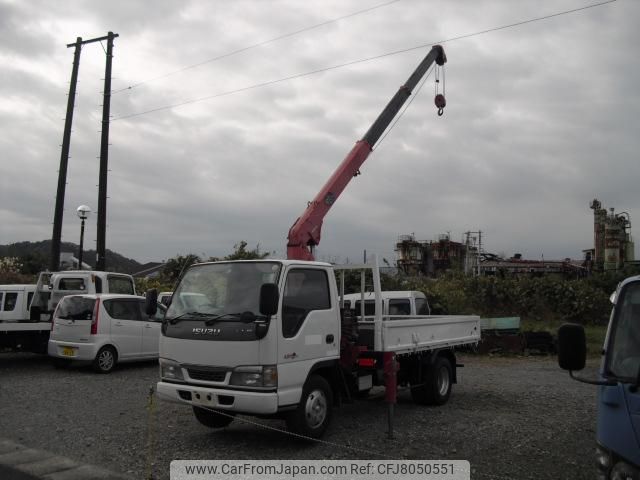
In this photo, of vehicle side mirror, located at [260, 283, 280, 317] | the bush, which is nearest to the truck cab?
vehicle side mirror, located at [260, 283, 280, 317]

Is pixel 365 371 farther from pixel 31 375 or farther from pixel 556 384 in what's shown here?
pixel 31 375

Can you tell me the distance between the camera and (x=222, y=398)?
6.72 m

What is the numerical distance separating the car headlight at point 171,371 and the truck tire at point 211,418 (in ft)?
2.64

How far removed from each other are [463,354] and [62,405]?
11927 millimetres

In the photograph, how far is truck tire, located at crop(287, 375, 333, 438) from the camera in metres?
6.88

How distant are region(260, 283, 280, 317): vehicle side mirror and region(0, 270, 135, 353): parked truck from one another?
356 inches

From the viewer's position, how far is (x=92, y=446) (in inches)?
282

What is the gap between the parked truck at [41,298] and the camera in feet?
44.5

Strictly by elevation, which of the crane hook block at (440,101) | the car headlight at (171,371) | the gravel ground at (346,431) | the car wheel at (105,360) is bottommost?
the gravel ground at (346,431)

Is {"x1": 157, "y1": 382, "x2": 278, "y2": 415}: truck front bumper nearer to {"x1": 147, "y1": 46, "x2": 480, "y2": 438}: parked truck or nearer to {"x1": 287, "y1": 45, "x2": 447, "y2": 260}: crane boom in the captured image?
{"x1": 147, "y1": 46, "x2": 480, "y2": 438}: parked truck

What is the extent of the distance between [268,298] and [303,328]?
2.59 feet

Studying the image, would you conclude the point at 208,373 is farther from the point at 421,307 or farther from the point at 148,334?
the point at 421,307

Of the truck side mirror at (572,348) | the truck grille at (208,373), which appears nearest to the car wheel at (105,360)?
the truck grille at (208,373)

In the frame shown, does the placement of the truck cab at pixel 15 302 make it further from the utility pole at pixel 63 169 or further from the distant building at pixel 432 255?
the distant building at pixel 432 255
